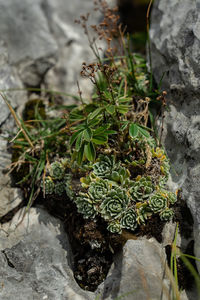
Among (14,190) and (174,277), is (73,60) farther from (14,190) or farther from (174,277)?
(174,277)

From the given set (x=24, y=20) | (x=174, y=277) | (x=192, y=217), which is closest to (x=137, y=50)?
(x=24, y=20)

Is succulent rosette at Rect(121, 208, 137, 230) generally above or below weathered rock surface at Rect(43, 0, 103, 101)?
below

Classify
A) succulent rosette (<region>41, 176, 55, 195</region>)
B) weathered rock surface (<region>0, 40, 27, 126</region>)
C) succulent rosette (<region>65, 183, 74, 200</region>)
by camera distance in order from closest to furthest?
succulent rosette (<region>65, 183, 74, 200</region>) → succulent rosette (<region>41, 176, 55, 195</region>) → weathered rock surface (<region>0, 40, 27, 126</region>)

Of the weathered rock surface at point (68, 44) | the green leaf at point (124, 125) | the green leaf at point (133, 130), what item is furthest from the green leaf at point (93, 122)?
the weathered rock surface at point (68, 44)

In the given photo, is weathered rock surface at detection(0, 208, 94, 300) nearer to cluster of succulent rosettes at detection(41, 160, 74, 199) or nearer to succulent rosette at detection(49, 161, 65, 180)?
cluster of succulent rosettes at detection(41, 160, 74, 199)

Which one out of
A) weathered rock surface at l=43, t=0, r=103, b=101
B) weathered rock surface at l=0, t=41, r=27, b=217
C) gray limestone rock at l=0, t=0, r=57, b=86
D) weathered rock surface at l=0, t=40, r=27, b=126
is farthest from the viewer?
weathered rock surface at l=43, t=0, r=103, b=101

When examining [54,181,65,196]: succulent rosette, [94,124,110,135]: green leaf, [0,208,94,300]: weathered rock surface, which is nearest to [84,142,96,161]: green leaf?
[94,124,110,135]: green leaf

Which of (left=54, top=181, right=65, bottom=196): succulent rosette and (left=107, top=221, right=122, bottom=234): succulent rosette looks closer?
(left=107, top=221, right=122, bottom=234): succulent rosette

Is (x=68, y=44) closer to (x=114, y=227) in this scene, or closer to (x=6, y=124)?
(x=6, y=124)

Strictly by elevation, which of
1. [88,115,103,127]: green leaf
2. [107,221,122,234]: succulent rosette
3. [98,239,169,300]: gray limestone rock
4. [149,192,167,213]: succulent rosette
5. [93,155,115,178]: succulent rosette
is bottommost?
[98,239,169,300]: gray limestone rock
